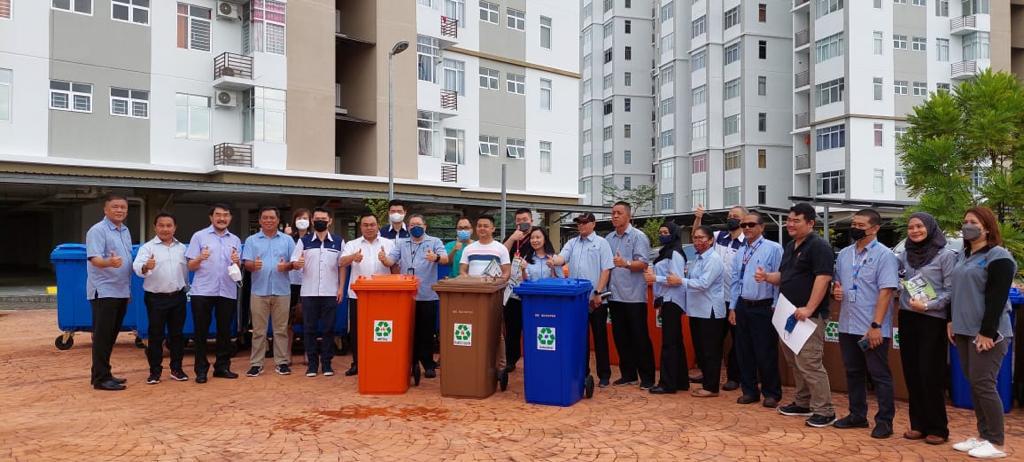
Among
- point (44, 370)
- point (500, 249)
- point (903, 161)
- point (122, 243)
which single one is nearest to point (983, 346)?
point (500, 249)

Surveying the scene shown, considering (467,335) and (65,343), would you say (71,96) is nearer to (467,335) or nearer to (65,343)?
(65,343)

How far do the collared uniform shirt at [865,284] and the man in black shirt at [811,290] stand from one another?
18 centimetres

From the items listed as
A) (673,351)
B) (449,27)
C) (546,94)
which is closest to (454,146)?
(449,27)

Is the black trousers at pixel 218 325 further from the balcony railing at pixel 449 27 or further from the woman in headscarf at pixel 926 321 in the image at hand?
the balcony railing at pixel 449 27

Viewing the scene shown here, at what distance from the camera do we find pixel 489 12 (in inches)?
1364

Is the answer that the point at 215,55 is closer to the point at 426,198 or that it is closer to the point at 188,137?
the point at 188,137

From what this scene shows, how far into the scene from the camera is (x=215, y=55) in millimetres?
26578

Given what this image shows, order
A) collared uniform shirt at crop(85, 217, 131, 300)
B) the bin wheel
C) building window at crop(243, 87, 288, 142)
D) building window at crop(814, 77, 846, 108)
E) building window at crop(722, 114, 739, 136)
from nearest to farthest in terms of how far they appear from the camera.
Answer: collared uniform shirt at crop(85, 217, 131, 300) → the bin wheel → building window at crop(243, 87, 288, 142) → building window at crop(814, 77, 846, 108) → building window at crop(722, 114, 739, 136)

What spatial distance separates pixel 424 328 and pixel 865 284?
15.2 feet

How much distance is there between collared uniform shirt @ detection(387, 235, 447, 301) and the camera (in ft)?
29.0

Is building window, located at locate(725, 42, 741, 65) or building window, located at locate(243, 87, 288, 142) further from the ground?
building window, located at locate(725, 42, 741, 65)

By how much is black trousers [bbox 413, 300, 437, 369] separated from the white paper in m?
3.75

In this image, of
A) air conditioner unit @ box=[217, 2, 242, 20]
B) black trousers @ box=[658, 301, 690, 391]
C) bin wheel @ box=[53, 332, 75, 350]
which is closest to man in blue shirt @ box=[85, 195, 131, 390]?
bin wheel @ box=[53, 332, 75, 350]

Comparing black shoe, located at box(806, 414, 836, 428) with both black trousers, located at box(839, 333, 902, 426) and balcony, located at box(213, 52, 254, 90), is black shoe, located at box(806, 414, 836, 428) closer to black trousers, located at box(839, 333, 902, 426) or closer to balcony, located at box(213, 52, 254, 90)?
black trousers, located at box(839, 333, 902, 426)
